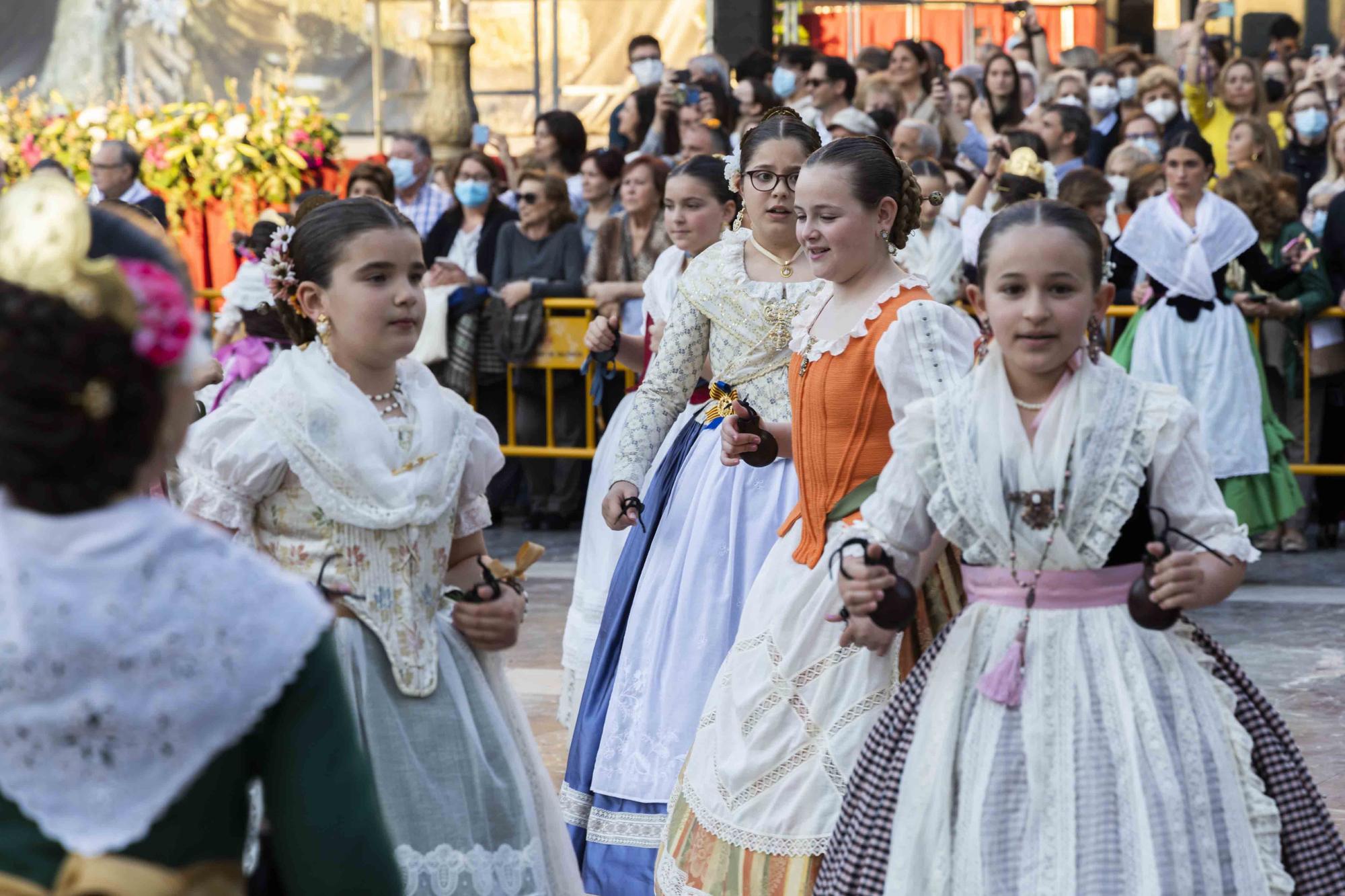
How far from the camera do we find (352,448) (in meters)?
3.33

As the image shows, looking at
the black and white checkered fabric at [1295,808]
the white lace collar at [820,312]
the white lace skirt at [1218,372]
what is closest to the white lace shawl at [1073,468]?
the black and white checkered fabric at [1295,808]

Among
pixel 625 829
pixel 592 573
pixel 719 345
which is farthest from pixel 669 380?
pixel 592 573

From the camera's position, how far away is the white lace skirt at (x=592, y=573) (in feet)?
19.1

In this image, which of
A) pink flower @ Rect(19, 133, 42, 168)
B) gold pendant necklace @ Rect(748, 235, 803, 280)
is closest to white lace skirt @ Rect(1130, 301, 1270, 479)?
gold pendant necklace @ Rect(748, 235, 803, 280)

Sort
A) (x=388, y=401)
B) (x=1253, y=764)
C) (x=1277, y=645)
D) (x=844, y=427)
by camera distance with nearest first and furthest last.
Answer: (x=1253, y=764) → (x=388, y=401) → (x=844, y=427) → (x=1277, y=645)

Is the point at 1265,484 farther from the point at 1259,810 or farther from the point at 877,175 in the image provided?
the point at 1259,810

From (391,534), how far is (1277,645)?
4873 millimetres

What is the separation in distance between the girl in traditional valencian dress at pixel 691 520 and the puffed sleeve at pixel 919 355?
820 mm

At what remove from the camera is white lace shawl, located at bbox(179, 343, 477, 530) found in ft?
10.9

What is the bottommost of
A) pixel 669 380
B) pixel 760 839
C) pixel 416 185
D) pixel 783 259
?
pixel 760 839

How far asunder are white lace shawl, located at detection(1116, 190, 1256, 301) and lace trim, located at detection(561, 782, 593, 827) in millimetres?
4847

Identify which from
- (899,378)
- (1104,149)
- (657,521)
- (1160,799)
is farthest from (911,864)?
(1104,149)

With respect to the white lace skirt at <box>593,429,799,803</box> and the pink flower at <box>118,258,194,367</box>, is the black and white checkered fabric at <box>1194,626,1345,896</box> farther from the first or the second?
the pink flower at <box>118,258,194,367</box>

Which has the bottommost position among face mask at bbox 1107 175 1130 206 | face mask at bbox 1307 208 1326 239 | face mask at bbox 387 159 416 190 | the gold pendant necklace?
the gold pendant necklace
